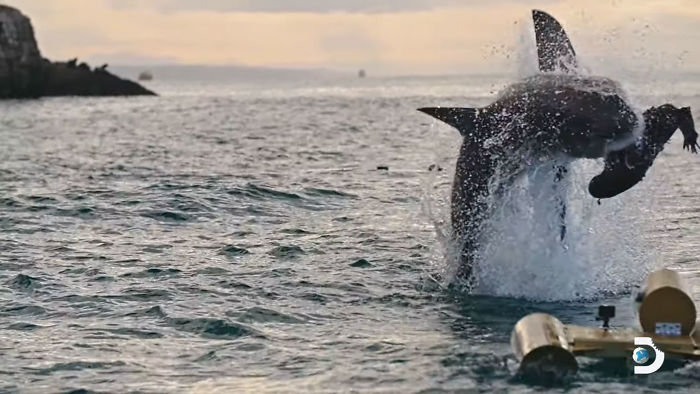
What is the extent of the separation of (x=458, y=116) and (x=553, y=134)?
47.7 inches

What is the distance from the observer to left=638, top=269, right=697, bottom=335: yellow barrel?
10547mm

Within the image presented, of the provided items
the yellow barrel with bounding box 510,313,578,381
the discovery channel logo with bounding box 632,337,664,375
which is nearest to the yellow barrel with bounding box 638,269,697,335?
the discovery channel logo with bounding box 632,337,664,375

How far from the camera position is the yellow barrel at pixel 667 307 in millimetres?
10547

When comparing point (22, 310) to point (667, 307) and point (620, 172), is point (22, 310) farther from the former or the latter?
point (667, 307)

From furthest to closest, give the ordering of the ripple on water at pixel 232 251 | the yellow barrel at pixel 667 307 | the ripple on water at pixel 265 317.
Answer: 1. the ripple on water at pixel 232 251
2. the ripple on water at pixel 265 317
3. the yellow barrel at pixel 667 307

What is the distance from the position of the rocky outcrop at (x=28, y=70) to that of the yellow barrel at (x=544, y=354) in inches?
3373

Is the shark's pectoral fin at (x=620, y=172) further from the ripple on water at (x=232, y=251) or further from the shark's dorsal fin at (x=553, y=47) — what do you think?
the ripple on water at (x=232, y=251)

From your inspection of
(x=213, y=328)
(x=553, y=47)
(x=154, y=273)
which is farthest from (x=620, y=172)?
(x=154, y=273)

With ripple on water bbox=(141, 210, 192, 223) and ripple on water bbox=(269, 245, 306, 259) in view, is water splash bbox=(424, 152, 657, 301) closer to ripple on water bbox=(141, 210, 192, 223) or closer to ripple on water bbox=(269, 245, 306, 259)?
ripple on water bbox=(269, 245, 306, 259)

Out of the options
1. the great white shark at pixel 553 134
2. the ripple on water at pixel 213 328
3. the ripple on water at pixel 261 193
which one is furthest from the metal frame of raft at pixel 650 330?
the ripple on water at pixel 261 193

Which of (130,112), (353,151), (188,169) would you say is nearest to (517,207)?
(188,169)

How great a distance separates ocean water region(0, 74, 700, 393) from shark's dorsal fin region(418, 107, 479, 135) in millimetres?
1232

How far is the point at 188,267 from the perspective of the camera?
53.0 feet

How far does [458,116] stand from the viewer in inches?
550
